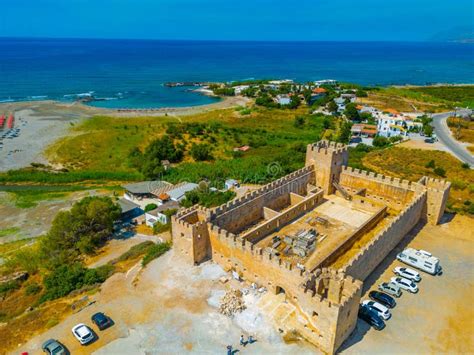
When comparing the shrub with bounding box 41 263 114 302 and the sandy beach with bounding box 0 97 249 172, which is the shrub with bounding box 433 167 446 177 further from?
A: the sandy beach with bounding box 0 97 249 172

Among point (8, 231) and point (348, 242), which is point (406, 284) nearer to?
point (348, 242)

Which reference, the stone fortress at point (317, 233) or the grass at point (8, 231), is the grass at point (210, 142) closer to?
the stone fortress at point (317, 233)

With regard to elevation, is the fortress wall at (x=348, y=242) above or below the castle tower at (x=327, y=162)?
below

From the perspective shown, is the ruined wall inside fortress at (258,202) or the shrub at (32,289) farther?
the ruined wall inside fortress at (258,202)

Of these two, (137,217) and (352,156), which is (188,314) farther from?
(352,156)

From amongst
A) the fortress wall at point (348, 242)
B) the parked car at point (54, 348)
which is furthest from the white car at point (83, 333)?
the fortress wall at point (348, 242)

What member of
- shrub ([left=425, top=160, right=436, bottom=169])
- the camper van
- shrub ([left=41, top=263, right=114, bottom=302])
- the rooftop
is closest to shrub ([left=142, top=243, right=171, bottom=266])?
shrub ([left=41, top=263, right=114, bottom=302])

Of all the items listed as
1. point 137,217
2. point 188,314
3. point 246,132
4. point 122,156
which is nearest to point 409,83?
point 246,132
